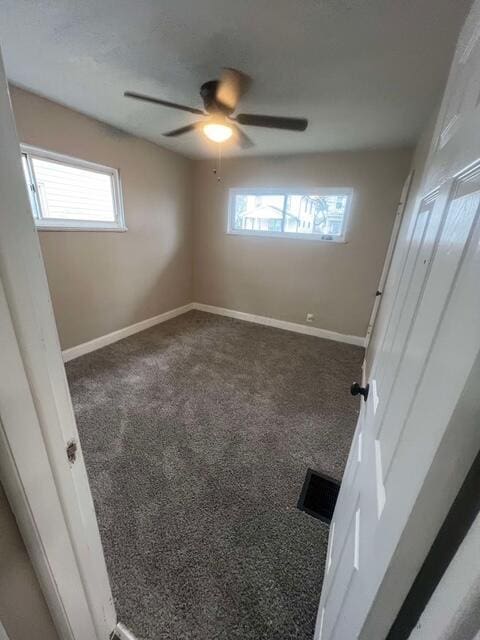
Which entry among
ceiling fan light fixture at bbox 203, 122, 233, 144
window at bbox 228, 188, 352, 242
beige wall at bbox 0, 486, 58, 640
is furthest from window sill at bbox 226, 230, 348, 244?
beige wall at bbox 0, 486, 58, 640

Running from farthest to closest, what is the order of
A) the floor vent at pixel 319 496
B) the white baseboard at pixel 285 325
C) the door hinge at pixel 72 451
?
the white baseboard at pixel 285 325
the floor vent at pixel 319 496
the door hinge at pixel 72 451

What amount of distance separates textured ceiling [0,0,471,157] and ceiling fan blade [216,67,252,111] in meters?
0.05

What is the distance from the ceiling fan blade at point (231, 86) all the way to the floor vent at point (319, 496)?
8.35 feet

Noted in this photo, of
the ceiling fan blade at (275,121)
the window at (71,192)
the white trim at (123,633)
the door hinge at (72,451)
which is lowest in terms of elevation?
the white trim at (123,633)

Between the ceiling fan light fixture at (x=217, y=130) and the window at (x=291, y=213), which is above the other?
the ceiling fan light fixture at (x=217, y=130)

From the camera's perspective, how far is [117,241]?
305 centimetres

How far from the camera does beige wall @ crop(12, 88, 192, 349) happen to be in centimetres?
232

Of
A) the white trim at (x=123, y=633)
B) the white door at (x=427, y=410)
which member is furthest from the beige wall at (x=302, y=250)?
the white trim at (x=123, y=633)

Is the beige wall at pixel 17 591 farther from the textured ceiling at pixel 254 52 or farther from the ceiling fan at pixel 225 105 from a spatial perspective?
the ceiling fan at pixel 225 105

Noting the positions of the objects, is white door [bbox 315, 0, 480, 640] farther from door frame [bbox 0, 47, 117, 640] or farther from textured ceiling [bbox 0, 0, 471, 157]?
textured ceiling [bbox 0, 0, 471, 157]

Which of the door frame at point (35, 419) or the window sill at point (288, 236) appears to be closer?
the door frame at point (35, 419)

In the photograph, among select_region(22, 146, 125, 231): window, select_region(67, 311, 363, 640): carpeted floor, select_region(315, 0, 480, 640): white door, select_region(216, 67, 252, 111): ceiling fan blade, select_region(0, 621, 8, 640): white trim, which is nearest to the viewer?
select_region(315, 0, 480, 640): white door

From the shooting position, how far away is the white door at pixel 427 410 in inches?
12.5

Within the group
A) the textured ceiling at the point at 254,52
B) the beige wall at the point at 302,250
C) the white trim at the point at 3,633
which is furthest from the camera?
the beige wall at the point at 302,250
